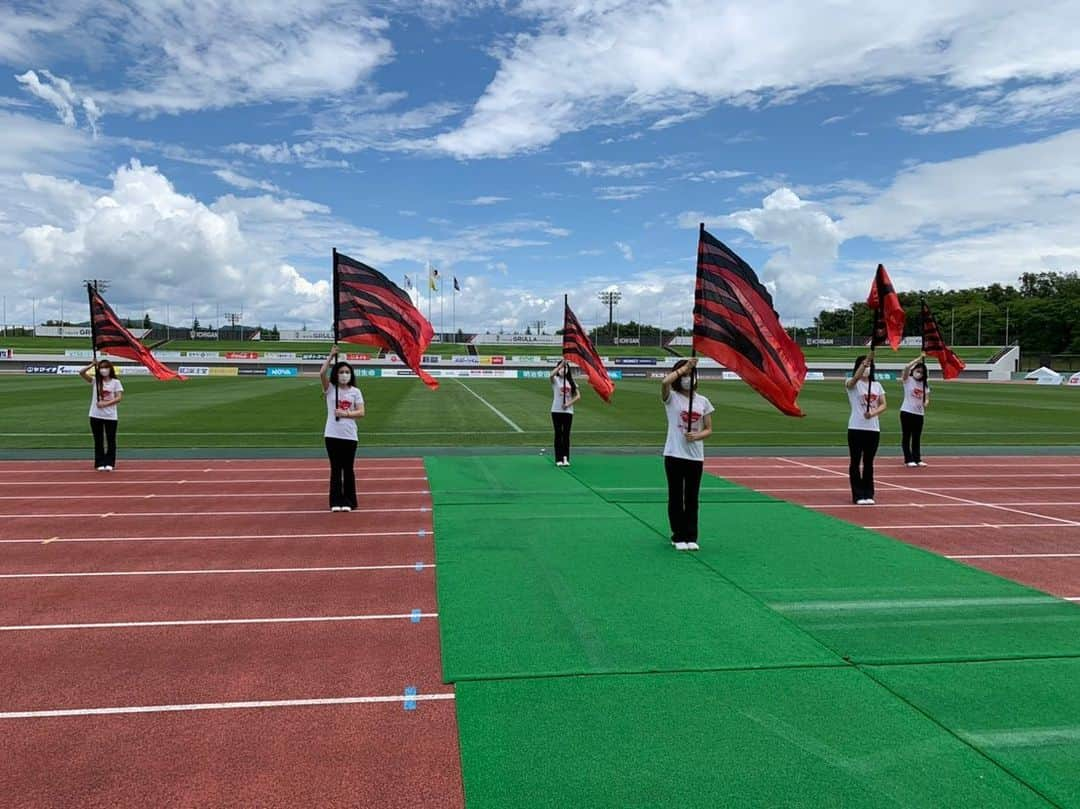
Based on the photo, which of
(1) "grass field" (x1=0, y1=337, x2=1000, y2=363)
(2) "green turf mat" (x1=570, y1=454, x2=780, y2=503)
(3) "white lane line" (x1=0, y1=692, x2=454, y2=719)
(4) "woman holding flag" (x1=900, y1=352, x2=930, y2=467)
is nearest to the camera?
(3) "white lane line" (x1=0, y1=692, x2=454, y2=719)

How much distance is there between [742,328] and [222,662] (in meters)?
6.00

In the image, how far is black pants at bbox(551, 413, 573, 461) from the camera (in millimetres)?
14219

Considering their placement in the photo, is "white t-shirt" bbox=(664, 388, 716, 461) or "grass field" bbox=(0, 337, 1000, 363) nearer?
"white t-shirt" bbox=(664, 388, 716, 461)

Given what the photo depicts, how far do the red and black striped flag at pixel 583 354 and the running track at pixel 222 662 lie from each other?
14.6 ft

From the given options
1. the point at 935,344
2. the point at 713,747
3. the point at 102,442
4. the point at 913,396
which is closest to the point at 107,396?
the point at 102,442

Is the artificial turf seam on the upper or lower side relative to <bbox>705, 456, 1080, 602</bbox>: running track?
upper

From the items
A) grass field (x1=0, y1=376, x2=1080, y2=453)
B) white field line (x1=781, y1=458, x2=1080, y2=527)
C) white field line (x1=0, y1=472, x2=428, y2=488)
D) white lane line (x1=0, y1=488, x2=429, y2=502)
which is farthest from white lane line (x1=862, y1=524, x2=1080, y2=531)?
grass field (x1=0, y1=376, x2=1080, y2=453)

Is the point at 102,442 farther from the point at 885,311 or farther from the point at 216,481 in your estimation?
the point at 885,311

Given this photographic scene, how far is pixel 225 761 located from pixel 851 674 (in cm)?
374

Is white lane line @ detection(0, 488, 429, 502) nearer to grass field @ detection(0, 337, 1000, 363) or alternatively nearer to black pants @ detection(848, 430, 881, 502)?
black pants @ detection(848, 430, 881, 502)

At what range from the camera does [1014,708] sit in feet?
14.6

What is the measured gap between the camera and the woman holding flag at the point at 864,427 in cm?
1091

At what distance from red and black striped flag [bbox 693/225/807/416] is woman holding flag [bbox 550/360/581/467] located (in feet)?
18.6

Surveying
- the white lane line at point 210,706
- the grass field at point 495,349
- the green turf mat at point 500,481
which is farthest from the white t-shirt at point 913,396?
the grass field at point 495,349
